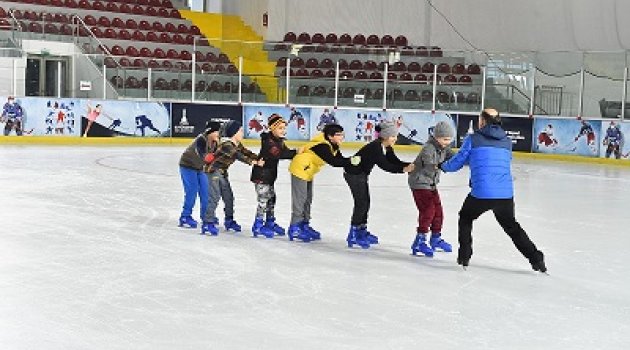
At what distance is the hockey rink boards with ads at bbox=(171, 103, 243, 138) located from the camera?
19.0 meters

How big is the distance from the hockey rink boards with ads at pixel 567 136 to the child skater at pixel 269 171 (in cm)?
1196

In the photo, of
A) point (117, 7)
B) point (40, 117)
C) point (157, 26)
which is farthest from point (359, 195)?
point (117, 7)

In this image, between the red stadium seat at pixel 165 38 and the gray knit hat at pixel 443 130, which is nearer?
the gray knit hat at pixel 443 130

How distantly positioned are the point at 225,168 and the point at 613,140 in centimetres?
1208

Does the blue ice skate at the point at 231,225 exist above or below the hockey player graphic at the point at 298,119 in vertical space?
below

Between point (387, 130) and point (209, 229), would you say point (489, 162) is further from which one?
point (209, 229)

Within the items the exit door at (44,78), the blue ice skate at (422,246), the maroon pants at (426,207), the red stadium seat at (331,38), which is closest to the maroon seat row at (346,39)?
the red stadium seat at (331,38)

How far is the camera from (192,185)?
726 centimetres

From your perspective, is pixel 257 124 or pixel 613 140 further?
pixel 257 124

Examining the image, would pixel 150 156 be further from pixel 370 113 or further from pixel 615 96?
pixel 615 96

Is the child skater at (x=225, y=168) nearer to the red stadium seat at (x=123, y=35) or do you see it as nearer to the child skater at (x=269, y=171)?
the child skater at (x=269, y=171)

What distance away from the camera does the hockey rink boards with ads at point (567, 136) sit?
693 inches

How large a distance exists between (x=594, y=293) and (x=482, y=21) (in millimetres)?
18709

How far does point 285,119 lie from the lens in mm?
19266
